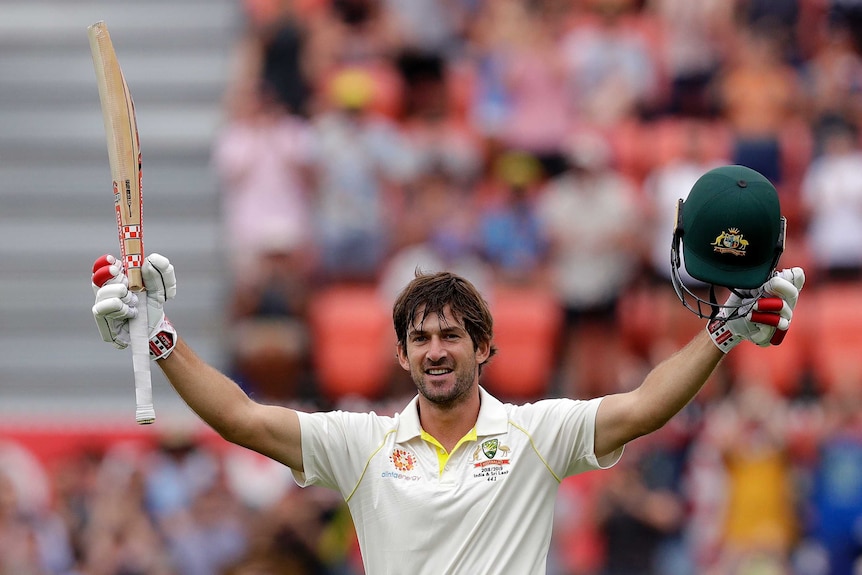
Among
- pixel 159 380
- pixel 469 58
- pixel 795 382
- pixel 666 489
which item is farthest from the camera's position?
pixel 469 58

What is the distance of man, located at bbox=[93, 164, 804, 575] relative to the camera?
4500 millimetres

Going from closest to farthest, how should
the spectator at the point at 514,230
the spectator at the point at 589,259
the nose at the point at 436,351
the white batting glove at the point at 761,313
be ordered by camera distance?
1. the white batting glove at the point at 761,313
2. the nose at the point at 436,351
3. the spectator at the point at 589,259
4. the spectator at the point at 514,230

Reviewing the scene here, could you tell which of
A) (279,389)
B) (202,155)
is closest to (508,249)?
(279,389)

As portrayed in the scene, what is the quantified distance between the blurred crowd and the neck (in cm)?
377

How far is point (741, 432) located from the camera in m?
9.45

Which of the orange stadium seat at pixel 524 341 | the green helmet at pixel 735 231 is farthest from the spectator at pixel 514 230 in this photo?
the green helmet at pixel 735 231

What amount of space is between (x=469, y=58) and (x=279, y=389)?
342cm

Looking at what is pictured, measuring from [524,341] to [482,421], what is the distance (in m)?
5.42

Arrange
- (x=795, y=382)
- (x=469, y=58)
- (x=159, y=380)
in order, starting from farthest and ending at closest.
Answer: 1. (x=469, y=58)
2. (x=159, y=380)
3. (x=795, y=382)

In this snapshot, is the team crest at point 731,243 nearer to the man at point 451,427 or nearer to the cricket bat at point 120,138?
the man at point 451,427

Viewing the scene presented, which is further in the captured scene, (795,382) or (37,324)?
(37,324)

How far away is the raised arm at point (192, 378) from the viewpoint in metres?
4.51

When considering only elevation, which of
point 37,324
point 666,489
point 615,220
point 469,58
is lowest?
point 666,489

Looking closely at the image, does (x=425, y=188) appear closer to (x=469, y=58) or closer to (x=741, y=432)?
(x=469, y=58)
